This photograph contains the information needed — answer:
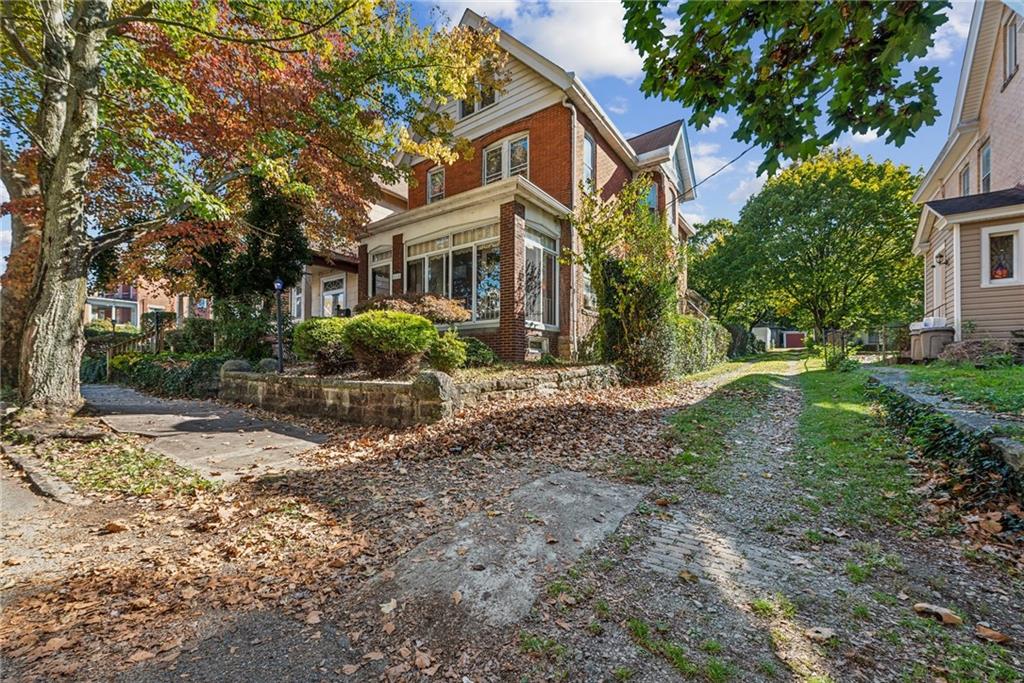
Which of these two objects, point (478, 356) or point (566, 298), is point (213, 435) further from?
point (566, 298)

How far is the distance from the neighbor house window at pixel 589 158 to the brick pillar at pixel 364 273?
284 inches

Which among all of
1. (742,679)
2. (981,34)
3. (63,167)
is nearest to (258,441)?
(63,167)

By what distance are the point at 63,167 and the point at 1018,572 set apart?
1023 centimetres

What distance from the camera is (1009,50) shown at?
12.2 metres

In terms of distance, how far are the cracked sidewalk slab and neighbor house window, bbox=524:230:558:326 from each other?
7439 millimetres

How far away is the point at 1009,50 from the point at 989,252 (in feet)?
20.6

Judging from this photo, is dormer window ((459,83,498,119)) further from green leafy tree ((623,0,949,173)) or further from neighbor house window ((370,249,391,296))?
green leafy tree ((623,0,949,173))

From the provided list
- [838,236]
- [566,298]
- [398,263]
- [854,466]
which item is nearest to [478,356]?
[566,298]

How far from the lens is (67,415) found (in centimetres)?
618

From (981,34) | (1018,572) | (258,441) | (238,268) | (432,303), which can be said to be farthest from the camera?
(981,34)

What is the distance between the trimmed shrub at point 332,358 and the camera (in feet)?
25.4

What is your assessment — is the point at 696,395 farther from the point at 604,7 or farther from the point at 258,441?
the point at 258,441

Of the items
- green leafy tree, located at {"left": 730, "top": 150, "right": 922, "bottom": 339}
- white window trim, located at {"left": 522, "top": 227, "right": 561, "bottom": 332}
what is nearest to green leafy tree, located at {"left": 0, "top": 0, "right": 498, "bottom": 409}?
white window trim, located at {"left": 522, "top": 227, "right": 561, "bottom": 332}

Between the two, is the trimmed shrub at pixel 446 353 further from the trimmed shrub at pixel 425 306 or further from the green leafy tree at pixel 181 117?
the green leafy tree at pixel 181 117
